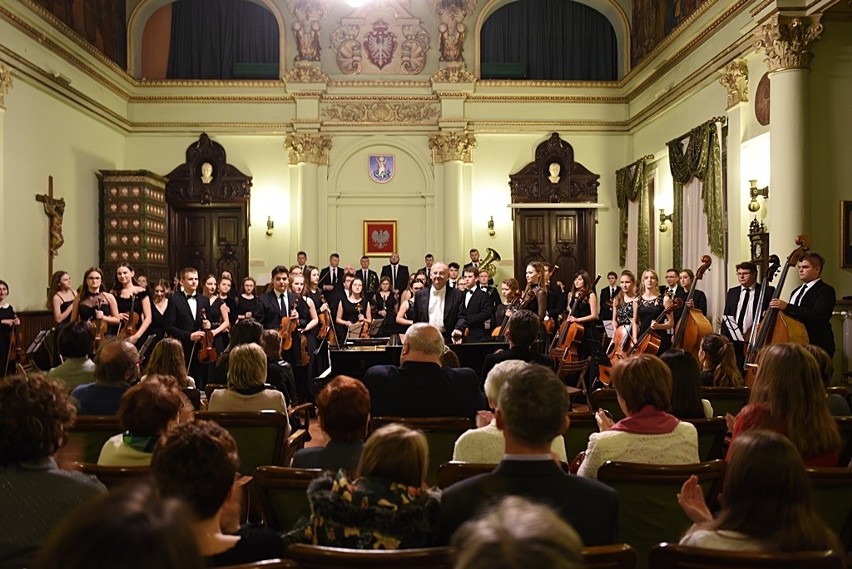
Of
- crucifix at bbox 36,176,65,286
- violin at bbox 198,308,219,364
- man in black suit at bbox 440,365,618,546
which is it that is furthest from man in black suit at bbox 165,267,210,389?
man in black suit at bbox 440,365,618,546

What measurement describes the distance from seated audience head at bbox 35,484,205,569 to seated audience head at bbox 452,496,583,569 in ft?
1.17

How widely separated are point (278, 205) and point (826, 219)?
1109 centimetres

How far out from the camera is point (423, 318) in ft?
32.6

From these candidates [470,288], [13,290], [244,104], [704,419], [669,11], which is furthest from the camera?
[244,104]

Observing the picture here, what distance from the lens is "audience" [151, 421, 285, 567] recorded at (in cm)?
210

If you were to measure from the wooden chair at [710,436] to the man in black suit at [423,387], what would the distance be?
1.31m

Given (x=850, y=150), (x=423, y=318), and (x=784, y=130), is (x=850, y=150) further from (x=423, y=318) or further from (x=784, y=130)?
(x=423, y=318)

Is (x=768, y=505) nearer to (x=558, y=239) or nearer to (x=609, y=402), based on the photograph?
(x=609, y=402)

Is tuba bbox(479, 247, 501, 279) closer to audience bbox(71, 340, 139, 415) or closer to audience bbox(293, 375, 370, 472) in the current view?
audience bbox(71, 340, 139, 415)

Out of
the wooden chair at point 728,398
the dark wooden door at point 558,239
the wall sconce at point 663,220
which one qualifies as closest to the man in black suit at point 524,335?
the wooden chair at point 728,398

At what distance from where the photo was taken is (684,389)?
417 cm

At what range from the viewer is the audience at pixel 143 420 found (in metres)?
3.43

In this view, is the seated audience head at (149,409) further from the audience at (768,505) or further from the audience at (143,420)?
the audience at (768,505)

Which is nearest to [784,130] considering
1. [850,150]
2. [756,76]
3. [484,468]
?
[850,150]
